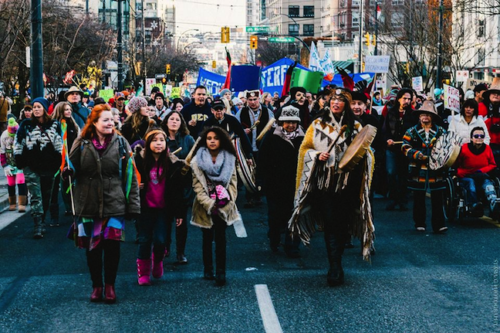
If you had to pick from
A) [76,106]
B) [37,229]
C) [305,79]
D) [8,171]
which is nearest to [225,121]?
[76,106]

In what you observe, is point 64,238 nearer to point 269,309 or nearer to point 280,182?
point 280,182

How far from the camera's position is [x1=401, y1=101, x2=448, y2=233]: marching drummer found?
419 inches

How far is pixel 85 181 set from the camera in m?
7.07

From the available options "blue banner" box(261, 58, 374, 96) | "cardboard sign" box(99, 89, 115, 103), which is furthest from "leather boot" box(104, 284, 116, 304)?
"cardboard sign" box(99, 89, 115, 103)

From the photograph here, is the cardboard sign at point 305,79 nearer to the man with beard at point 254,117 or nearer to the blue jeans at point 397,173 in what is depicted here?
the man with beard at point 254,117

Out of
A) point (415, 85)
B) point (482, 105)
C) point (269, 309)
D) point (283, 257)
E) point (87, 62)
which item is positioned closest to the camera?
point (269, 309)

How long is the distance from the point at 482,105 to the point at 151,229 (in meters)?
8.17

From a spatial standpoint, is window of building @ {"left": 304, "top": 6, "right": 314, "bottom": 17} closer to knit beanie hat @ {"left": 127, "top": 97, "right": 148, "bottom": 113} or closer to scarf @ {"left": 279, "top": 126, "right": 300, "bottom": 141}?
knit beanie hat @ {"left": 127, "top": 97, "right": 148, "bottom": 113}

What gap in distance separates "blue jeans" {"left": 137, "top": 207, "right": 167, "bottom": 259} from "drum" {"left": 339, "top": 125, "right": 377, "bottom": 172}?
1.82 m

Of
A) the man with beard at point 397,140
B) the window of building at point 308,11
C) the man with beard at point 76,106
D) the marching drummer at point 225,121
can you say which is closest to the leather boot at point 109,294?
the marching drummer at point 225,121

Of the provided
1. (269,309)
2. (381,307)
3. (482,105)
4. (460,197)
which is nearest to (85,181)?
(269,309)

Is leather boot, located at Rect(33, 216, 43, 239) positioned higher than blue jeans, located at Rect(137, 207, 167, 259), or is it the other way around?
blue jeans, located at Rect(137, 207, 167, 259)

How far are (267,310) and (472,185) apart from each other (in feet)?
18.1

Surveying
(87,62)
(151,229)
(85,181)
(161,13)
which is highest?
(161,13)
